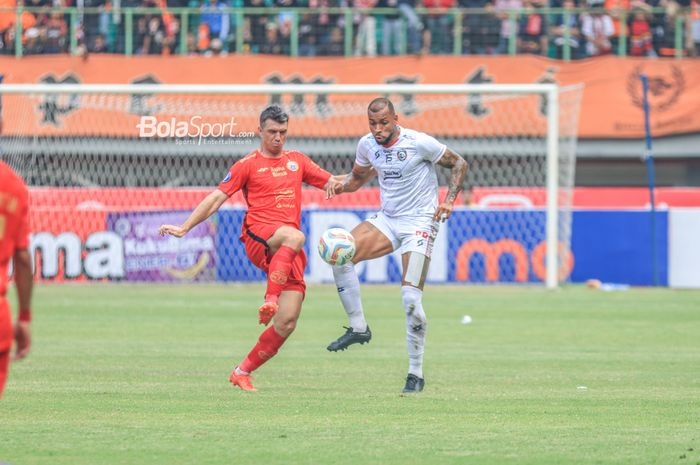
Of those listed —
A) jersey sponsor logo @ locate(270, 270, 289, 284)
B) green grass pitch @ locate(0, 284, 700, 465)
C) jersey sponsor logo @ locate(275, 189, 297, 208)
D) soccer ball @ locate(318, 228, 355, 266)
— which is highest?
jersey sponsor logo @ locate(275, 189, 297, 208)

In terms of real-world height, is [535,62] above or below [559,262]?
above

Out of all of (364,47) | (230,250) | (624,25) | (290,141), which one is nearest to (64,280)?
(230,250)

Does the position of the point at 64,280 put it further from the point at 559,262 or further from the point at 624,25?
the point at 624,25

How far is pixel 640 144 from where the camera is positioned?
29.8 meters

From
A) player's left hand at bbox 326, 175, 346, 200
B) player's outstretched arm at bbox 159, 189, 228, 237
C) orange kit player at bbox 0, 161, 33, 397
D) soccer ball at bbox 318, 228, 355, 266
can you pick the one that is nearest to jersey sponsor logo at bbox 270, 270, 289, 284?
soccer ball at bbox 318, 228, 355, 266

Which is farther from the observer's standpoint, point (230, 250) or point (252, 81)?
point (252, 81)

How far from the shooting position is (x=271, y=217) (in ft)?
36.1

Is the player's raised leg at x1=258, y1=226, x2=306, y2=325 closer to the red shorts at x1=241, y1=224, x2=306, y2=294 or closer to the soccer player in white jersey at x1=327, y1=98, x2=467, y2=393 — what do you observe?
the red shorts at x1=241, y1=224, x2=306, y2=294

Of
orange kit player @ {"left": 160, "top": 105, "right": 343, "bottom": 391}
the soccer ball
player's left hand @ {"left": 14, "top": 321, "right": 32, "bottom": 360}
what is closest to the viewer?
player's left hand @ {"left": 14, "top": 321, "right": 32, "bottom": 360}

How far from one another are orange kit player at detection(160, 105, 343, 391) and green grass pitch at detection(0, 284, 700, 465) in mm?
475

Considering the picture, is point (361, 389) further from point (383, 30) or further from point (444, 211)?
point (383, 30)

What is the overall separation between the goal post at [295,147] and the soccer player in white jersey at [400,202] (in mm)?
10748

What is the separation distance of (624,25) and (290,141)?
9.09 m

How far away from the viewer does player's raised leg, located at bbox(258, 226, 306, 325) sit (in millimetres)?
10570
